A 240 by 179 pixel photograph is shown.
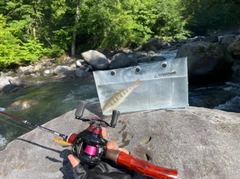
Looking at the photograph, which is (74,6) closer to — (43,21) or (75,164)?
(43,21)

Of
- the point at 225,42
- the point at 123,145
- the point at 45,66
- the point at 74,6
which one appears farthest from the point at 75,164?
the point at 74,6

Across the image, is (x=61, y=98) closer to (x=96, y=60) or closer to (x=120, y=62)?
(x=120, y=62)

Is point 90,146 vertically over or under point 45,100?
over

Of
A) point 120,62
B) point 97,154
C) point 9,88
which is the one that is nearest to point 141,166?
point 97,154

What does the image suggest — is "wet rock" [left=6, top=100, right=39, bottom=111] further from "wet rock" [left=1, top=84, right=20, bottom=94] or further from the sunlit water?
"wet rock" [left=1, top=84, right=20, bottom=94]

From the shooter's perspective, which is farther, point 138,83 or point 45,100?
point 45,100

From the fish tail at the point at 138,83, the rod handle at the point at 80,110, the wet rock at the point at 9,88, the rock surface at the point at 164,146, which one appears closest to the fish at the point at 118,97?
the fish tail at the point at 138,83

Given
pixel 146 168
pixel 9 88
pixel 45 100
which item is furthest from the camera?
pixel 9 88

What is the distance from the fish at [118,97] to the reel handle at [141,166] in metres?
1.36

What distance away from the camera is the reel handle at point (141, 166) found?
2.29m

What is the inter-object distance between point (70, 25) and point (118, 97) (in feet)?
56.8

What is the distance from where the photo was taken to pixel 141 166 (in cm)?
240

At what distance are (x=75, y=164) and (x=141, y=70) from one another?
1.70m

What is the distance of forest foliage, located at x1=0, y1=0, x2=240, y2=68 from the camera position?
1695 cm
